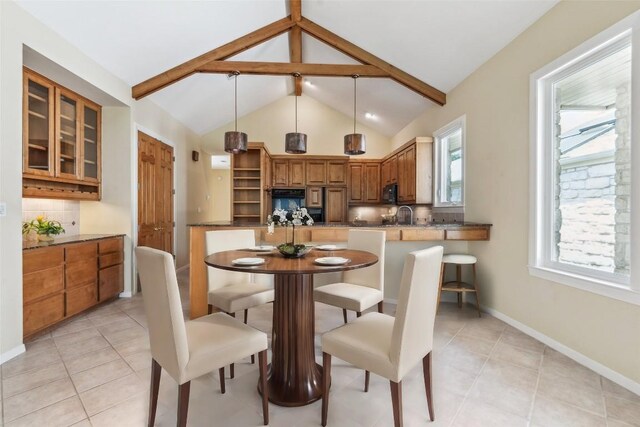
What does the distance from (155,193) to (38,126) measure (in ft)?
5.93

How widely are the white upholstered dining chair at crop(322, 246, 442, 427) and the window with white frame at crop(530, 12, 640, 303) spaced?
55.7 inches

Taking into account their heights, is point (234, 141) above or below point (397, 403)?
above

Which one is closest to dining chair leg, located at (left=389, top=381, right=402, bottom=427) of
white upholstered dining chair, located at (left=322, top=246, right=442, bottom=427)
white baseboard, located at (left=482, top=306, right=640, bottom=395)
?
white upholstered dining chair, located at (left=322, top=246, right=442, bottom=427)

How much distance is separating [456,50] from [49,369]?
183 inches

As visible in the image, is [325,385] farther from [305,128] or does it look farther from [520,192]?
[305,128]

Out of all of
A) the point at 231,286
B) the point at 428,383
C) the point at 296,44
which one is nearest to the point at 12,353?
the point at 231,286

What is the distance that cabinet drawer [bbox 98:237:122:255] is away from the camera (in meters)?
3.30

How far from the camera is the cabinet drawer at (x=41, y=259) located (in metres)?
2.39

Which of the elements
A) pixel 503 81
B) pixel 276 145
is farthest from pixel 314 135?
pixel 503 81

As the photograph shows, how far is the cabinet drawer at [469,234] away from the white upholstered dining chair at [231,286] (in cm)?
199

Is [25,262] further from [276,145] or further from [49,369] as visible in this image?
[276,145]

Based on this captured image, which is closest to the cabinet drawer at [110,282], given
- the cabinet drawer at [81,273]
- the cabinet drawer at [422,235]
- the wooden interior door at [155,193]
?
the cabinet drawer at [81,273]

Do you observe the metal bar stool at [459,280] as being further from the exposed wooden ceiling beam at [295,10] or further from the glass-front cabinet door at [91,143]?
the glass-front cabinet door at [91,143]

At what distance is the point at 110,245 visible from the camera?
3453mm
